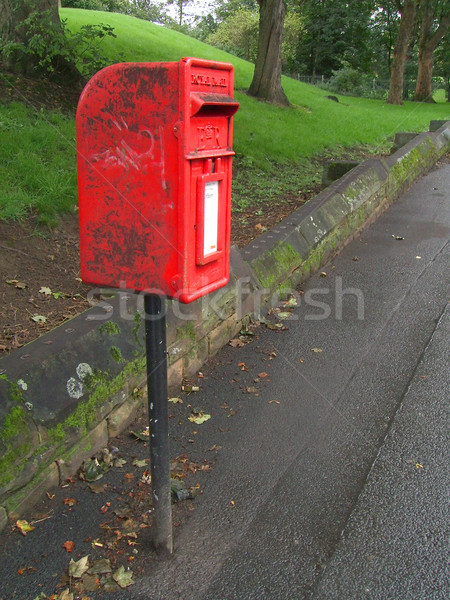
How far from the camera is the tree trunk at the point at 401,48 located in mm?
27406

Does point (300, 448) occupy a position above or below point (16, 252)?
below

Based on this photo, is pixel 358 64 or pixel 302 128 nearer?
pixel 302 128

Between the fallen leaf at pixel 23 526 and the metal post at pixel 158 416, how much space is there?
0.61 metres

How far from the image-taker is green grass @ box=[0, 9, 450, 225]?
620 cm

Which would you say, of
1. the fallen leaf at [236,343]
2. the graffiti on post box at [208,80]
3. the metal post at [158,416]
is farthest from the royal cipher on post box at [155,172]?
the fallen leaf at [236,343]

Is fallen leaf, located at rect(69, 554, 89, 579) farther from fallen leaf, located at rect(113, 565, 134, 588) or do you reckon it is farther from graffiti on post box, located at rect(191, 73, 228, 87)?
graffiti on post box, located at rect(191, 73, 228, 87)

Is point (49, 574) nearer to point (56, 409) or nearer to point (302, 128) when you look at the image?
point (56, 409)

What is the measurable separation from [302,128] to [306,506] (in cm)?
1229

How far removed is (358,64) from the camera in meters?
47.0

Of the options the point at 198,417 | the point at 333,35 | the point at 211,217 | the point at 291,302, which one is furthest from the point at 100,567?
the point at 333,35

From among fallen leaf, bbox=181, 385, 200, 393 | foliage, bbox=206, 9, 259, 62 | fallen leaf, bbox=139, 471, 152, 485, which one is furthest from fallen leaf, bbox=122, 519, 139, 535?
foliage, bbox=206, 9, 259, 62

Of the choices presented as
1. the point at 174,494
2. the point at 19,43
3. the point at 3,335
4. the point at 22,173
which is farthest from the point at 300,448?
the point at 19,43

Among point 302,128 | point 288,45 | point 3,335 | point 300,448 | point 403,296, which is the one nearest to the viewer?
point 300,448

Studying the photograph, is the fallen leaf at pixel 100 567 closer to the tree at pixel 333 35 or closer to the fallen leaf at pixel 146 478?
the fallen leaf at pixel 146 478
